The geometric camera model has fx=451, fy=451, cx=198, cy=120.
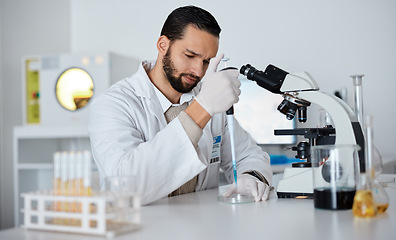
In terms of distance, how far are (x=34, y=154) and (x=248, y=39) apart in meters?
2.09

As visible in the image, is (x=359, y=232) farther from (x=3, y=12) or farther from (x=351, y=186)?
(x=3, y=12)

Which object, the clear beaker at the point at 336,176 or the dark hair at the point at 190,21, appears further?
the dark hair at the point at 190,21

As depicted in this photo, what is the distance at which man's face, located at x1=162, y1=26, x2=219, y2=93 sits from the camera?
179 cm

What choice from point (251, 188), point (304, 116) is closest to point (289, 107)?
point (304, 116)

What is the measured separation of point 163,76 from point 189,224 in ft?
3.41

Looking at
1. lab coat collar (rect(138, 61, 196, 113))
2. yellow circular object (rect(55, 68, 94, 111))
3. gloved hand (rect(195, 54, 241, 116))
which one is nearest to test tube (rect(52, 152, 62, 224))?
gloved hand (rect(195, 54, 241, 116))

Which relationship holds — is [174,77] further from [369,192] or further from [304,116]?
[369,192]

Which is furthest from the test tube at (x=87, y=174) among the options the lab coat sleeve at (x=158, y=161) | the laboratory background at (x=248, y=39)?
the laboratory background at (x=248, y=39)

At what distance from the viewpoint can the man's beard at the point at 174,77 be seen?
188cm

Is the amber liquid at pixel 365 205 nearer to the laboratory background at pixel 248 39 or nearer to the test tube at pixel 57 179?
the test tube at pixel 57 179

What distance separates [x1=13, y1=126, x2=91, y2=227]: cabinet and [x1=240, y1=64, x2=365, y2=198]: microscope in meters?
→ 2.52

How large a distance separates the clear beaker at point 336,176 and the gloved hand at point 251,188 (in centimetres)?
24

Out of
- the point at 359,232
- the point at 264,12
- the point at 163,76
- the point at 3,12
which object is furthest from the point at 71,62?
the point at 359,232

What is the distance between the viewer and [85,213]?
859 mm
